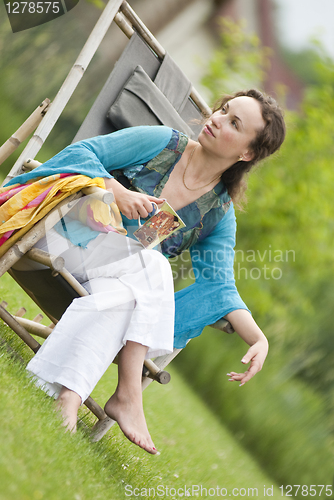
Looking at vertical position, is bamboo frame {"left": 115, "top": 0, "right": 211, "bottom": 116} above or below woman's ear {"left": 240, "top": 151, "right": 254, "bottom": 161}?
above

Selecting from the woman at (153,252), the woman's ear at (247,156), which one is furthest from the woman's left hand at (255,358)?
the woman's ear at (247,156)

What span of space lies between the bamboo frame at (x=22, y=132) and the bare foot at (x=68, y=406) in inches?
49.3

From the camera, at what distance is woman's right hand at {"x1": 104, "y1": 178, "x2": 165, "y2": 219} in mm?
1666

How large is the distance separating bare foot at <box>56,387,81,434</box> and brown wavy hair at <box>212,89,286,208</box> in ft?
3.71

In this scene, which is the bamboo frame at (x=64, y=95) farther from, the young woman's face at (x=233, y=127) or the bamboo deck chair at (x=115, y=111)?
the young woman's face at (x=233, y=127)

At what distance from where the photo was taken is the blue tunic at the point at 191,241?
5.53 feet

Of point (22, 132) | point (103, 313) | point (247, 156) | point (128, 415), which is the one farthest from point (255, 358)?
point (22, 132)

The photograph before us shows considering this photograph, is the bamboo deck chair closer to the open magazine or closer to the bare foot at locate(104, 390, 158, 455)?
the bare foot at locate(104, 390, 158, 455)

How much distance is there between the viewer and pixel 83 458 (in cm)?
141

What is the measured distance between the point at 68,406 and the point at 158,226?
651mm

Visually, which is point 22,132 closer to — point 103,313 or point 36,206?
point 36,206

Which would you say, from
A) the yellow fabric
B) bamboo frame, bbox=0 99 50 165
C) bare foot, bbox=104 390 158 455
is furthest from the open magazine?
bamboo frame, bbox=0 99 50 165

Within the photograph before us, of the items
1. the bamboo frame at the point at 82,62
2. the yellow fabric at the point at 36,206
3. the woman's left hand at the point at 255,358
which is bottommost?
the woman's left hand at the point at 255,358

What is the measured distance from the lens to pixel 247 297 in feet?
17.1
